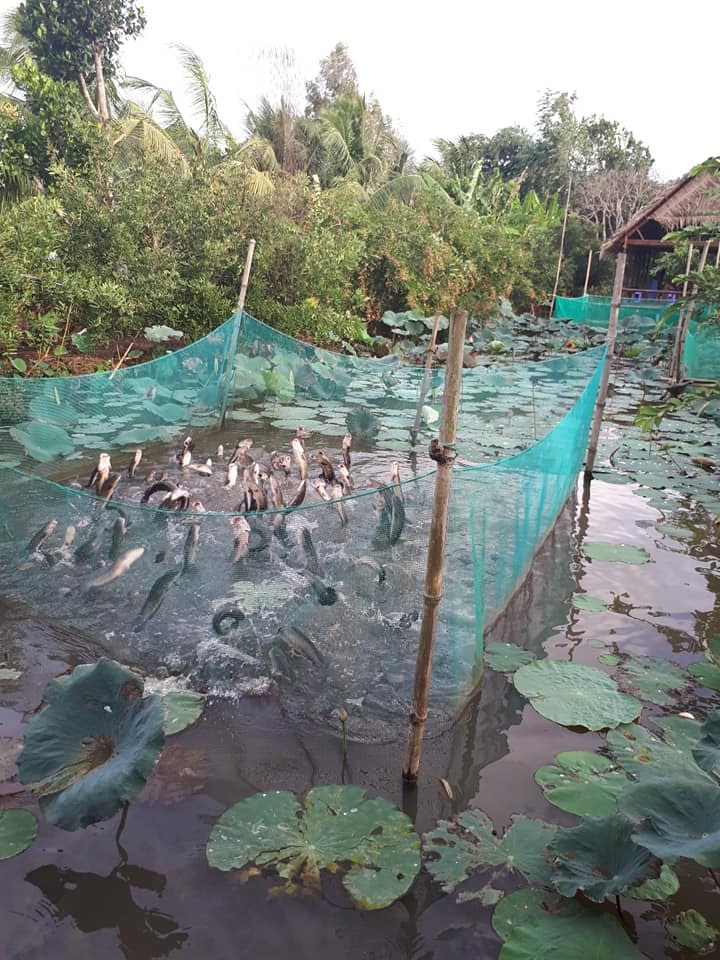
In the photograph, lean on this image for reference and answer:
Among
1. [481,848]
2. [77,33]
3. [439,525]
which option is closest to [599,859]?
[481,848]

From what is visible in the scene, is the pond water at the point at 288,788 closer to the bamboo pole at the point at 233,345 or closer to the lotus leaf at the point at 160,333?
the bamboo pole at the point at 233,345

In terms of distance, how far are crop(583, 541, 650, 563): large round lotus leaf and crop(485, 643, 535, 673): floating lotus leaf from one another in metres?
1.48

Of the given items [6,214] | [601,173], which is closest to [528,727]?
[6,214]

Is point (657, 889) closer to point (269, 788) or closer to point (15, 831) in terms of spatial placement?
point (269, 788)

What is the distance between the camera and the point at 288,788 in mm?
2523

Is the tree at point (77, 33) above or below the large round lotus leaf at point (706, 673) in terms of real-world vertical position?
above

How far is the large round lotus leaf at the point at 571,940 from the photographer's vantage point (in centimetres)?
180

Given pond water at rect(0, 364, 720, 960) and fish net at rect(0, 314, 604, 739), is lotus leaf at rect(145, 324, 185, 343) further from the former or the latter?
pond water at rect(0, 364, 720, 960)

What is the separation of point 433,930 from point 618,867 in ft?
1.88

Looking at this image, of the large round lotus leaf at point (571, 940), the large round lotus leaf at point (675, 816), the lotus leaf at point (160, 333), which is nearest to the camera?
the large round lotus leaf at point (675, 816)

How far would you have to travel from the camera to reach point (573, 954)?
1794 millimetres

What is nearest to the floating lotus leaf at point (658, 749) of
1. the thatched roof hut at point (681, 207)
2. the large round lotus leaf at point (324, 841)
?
the large round lotus leaf at point (324, 841)

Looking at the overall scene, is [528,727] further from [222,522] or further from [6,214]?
[6,214]

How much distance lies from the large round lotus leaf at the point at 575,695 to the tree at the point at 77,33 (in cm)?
1598
